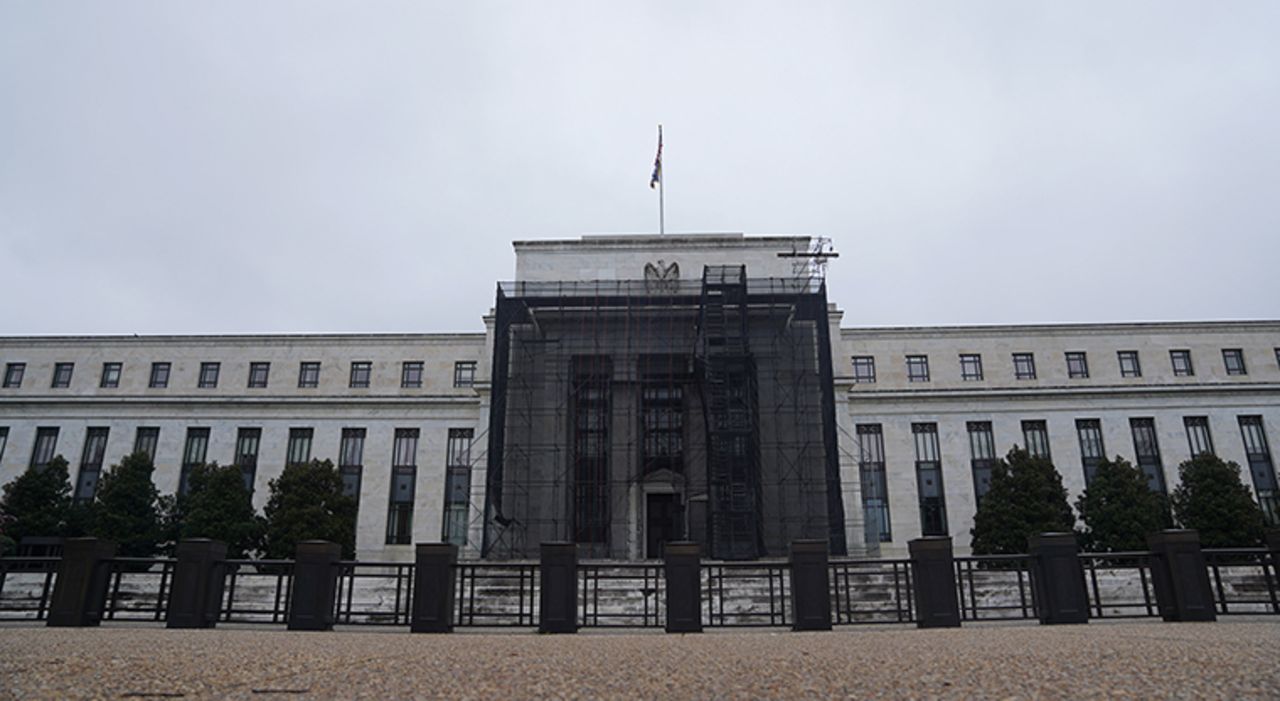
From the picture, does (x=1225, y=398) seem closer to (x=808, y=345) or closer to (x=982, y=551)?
(x=982, y=551)

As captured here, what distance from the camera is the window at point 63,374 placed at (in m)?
38.8

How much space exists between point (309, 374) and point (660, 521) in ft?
59.1

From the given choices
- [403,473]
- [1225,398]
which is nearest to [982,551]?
[1225,398]

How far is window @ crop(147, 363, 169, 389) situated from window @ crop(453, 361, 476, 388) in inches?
519

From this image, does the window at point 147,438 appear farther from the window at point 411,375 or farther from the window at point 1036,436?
the window at point 1036,436

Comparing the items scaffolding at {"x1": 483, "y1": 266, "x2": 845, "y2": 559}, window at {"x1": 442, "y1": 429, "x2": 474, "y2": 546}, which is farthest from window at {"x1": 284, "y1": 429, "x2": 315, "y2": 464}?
scaffolding at {"x1": 483, "y1": 266, "x2": 845, "y2": 559}

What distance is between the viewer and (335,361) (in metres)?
38.6

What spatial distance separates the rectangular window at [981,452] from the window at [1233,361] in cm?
1098

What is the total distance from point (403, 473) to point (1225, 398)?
35.4m

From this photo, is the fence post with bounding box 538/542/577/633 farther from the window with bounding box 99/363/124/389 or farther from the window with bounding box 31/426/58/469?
the window with bounding box 31/426/58/469

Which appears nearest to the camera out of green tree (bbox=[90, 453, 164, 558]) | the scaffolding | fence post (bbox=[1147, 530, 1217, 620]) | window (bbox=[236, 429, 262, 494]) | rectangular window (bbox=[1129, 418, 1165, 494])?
fence post (bbox=[1147, 530, 1217, 620])

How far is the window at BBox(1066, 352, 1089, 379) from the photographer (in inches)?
1483

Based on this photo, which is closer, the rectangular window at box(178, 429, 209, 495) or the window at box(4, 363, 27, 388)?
the rectangular window at box(178, 429, 209, 495)

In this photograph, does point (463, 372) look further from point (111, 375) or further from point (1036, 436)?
point (1036, 436)
